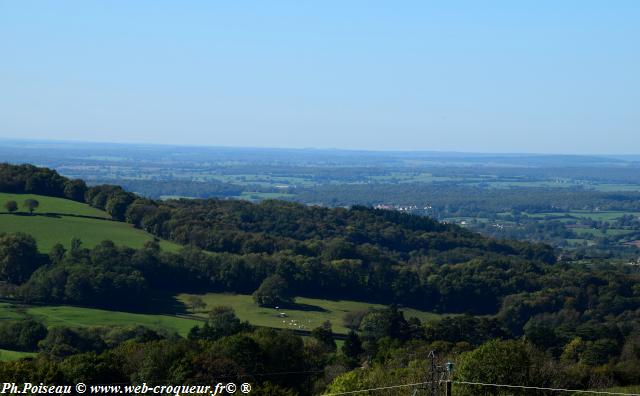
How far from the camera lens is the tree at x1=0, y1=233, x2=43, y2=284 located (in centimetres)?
6694

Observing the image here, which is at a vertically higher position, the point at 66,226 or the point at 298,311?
the point at 66,226

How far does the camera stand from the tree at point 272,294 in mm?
66750

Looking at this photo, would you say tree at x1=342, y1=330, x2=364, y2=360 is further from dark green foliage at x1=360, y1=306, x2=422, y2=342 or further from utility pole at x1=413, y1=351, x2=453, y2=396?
utility pole at x1=413, y1=351, x2=453, y2=396

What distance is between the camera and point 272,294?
2638 inches

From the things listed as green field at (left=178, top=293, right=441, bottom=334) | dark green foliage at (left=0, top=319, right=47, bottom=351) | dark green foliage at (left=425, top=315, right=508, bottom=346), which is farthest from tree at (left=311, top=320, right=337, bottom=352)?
dark green foliage at (left=0, top=319, right=47, bottom=351)

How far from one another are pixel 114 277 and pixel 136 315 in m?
4.94

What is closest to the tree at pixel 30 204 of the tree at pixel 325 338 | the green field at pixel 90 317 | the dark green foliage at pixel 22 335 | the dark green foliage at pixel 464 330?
the green field at pixel 90 317

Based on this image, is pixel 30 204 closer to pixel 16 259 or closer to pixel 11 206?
pixel 11 206

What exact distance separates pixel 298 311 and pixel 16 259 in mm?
18902

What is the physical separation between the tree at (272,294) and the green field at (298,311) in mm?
579

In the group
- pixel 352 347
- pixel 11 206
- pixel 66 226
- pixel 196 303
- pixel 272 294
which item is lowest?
pixel 196 303

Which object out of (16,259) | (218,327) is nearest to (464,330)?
(218,327)

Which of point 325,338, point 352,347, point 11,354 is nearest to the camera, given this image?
point 11,354

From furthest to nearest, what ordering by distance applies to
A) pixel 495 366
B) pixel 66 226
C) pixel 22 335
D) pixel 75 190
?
pixel 75 190 → pixel 66 226 → pixel 22 335 → pixel 495 366
